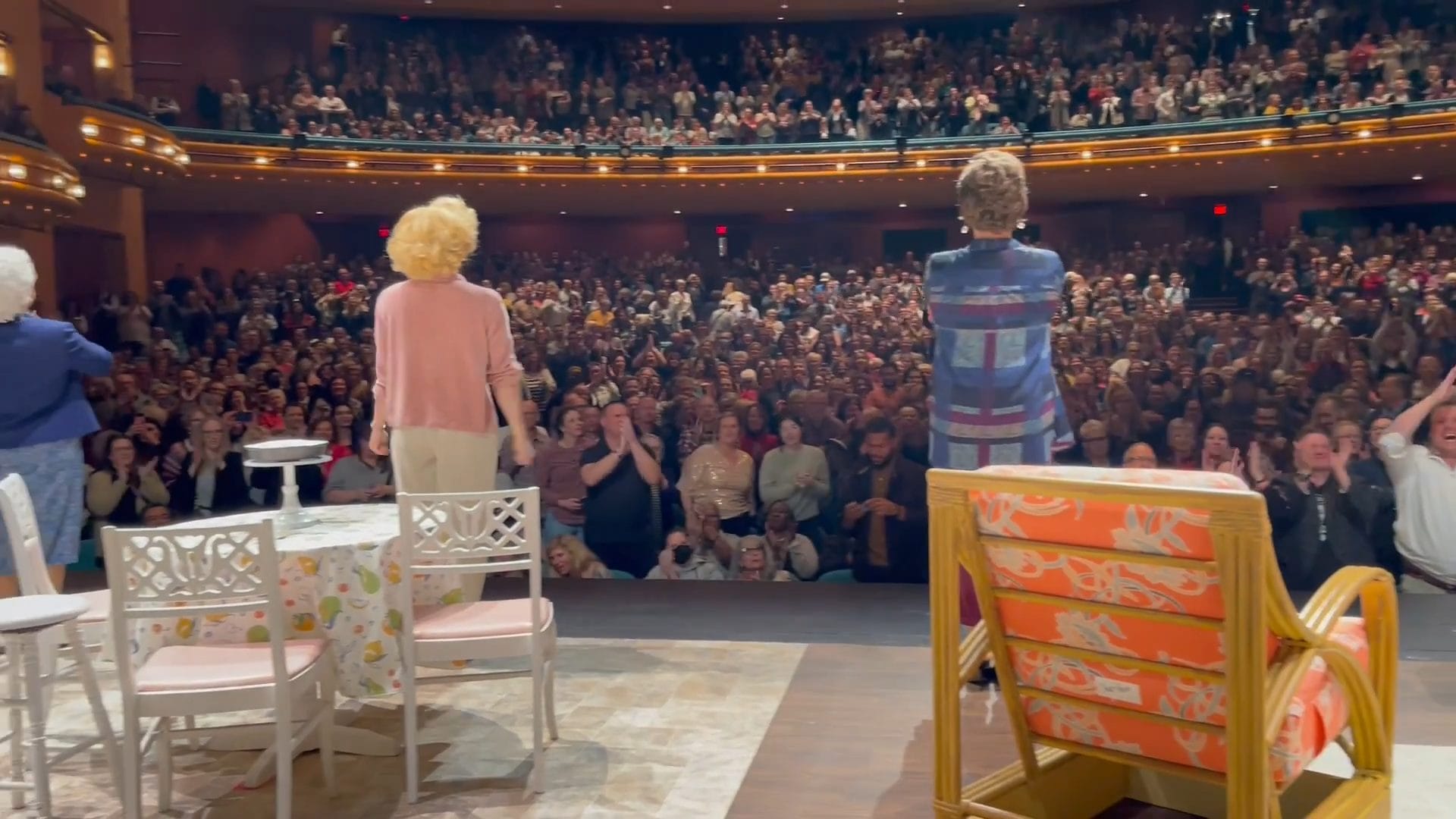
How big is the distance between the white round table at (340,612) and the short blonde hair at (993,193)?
4.89ft

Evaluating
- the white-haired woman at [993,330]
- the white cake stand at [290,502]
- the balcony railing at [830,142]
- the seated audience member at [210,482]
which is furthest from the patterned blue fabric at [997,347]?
the balcony railing at [830,142]

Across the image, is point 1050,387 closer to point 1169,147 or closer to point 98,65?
point 98,65

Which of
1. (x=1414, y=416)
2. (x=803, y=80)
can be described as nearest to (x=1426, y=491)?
(x=1414, y=416)

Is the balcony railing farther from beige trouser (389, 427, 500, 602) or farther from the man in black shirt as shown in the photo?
beige trouser (389, 427, 500, 602)

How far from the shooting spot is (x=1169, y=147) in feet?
29.6

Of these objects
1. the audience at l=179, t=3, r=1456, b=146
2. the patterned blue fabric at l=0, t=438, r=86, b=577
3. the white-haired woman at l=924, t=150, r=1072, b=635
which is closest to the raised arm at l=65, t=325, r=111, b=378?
the patterned blue fabric at l=0, t=438, r=86, b=577

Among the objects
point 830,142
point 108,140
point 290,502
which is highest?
point 830,142

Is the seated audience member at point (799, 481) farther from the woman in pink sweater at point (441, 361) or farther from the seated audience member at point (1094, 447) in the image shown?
the woman in pink sweater at point (441, 361)

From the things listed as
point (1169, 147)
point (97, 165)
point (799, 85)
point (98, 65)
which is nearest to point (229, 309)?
point (97, 165)

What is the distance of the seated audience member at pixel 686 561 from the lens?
440 centimetres

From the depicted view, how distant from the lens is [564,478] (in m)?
4.44

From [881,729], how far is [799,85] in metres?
8.65

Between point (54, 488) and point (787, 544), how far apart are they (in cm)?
251

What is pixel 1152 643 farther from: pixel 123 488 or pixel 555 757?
pixel 123 488
